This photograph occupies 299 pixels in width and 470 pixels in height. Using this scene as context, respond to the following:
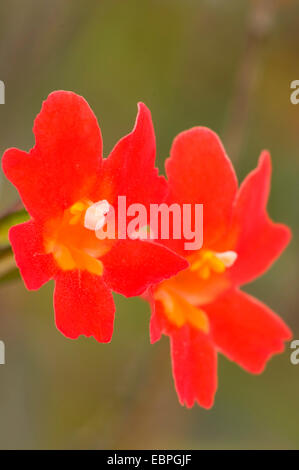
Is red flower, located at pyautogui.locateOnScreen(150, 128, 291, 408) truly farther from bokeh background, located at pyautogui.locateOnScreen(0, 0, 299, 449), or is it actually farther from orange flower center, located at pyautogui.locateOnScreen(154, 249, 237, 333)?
bokeh background, located at pyautogui.locateOnScreen(0, 0, 299, 449)

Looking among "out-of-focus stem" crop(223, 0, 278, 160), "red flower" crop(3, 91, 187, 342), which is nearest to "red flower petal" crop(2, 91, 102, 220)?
"red flower" crop(3, 91, 187, 342)

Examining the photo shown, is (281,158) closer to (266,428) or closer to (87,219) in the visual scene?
(266,428)

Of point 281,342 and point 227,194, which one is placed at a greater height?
point 227,194

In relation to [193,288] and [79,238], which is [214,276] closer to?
[193,288]

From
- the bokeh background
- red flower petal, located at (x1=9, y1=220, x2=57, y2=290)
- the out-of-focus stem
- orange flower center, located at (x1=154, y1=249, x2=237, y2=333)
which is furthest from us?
the bokeh background

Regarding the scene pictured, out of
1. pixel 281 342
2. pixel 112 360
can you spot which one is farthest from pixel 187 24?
pixel 281 342

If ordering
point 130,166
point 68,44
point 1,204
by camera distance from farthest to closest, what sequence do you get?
1. point 68,44
2. point 1,204
3. point 130,166
